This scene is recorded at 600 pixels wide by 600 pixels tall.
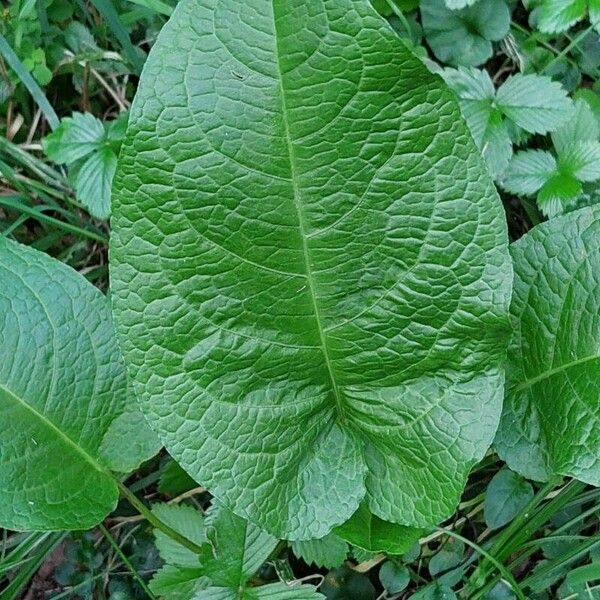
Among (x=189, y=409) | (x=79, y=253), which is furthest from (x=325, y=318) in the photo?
(x=79, y=253)

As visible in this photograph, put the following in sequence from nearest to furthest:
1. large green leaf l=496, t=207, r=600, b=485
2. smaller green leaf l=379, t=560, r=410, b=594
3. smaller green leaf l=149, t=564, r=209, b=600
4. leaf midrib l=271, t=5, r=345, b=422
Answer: leaf midrib l=271, t=5, r=345, b=422
large green leaf l=496, t=207, r=600, b=485
smaller green leaf l=149, t=564, r=209, b=600
smaller green leaf l=379, t=560, r=410, b=594

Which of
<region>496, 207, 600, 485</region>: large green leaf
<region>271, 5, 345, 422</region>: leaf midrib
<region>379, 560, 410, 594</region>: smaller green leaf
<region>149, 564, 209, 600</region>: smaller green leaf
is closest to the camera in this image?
<region>271, 5, 345, 422</region>: leaf midrib

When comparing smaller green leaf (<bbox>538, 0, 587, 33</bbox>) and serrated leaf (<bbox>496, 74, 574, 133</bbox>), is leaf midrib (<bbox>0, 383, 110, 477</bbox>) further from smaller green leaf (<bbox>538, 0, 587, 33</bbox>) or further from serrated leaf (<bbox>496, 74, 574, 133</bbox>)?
smaller green leaf (<bbox>538, 0, 587, 33</bbox>)

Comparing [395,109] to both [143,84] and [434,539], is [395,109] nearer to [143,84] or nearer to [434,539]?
[143,84]

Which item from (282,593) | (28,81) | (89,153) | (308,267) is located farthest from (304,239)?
(28,81)

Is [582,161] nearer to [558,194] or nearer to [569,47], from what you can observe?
[558,194]

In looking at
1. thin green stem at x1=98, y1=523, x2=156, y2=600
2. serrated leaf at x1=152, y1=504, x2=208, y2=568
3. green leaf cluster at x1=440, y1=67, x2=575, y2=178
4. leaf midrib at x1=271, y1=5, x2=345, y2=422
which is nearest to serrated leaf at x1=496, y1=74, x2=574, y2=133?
green leaf cluster at x1=440, y1=67, x2=575, y2=178

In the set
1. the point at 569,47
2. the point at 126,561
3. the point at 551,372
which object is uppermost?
the point at 569,47
